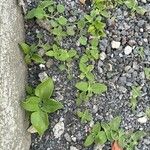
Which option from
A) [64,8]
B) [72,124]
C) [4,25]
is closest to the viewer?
[4,25]

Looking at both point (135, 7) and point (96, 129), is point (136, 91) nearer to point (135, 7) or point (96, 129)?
point (96, 129)

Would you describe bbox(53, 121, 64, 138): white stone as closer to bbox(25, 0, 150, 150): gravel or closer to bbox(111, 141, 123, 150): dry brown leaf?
bbox(25, 0, 150, 150): gravel

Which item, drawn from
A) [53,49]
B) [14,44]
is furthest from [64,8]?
[14,44]

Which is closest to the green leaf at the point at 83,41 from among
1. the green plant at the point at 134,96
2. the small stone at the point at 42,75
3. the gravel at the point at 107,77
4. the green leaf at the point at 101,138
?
the gravel at the point at 107,77

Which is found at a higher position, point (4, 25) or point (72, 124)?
point (4, 25)

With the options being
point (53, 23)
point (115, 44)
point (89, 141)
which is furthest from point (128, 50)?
point (89, 141)

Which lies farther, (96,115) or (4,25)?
(96,115)

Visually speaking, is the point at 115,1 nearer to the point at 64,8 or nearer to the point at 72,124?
A: the point at 64,8
